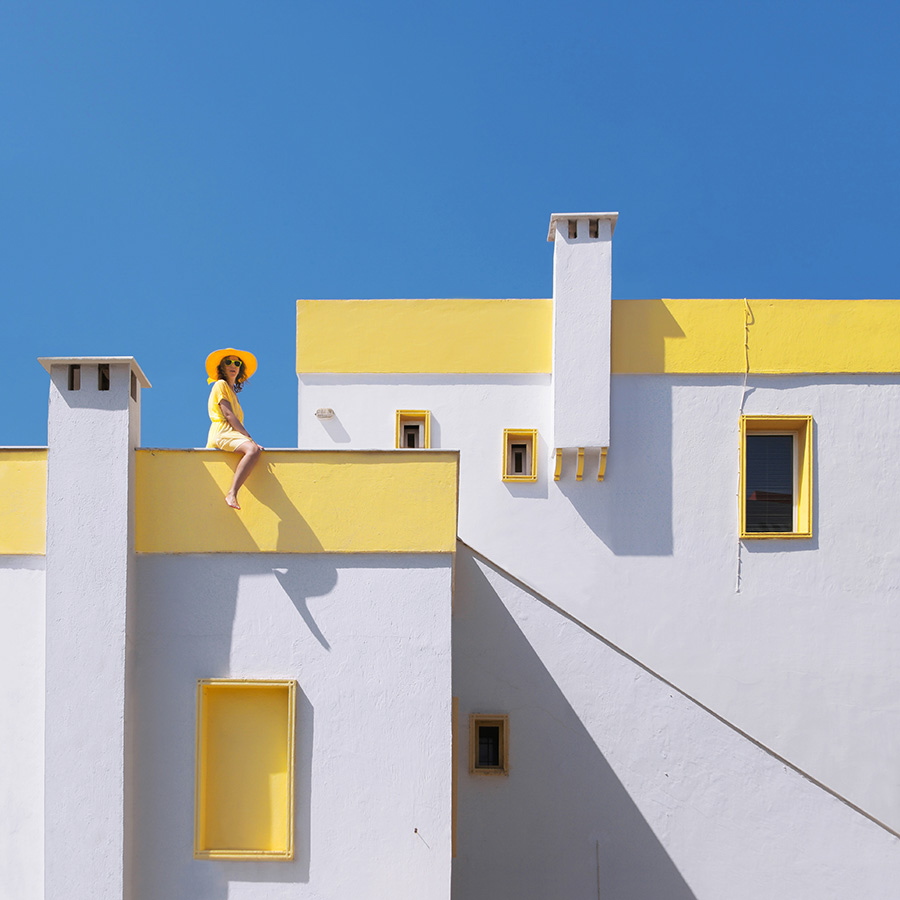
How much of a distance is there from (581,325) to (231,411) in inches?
230

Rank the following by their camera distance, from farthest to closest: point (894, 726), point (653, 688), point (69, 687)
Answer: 1. point (894, 726)
2. point (653, 688)
3. point (69, 687)

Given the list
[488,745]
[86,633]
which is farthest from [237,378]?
[488,745]

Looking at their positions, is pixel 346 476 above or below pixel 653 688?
above

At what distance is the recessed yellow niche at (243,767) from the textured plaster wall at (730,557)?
5.21 meters

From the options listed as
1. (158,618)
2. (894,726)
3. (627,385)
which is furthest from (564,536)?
(158,618)

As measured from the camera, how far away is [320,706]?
6.76 meters

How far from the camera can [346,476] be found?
698 centimetres

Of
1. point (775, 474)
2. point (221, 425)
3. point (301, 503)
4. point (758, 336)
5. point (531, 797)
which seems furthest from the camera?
point (775, 474)

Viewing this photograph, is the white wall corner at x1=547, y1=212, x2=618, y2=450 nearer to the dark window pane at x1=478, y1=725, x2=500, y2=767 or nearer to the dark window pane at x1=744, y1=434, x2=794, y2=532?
the dark window pane at x1=744, y1=434, x2=794, y2=532

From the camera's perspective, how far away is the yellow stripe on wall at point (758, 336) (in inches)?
457

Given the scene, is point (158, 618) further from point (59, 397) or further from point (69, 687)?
point (59, 397)

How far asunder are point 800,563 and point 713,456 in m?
1.79

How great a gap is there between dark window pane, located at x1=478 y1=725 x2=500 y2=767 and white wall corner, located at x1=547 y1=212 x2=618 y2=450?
3808 mm

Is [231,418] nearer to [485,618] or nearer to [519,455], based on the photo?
[485,618]
